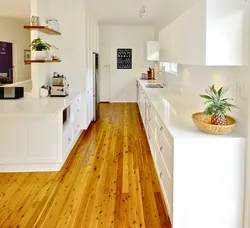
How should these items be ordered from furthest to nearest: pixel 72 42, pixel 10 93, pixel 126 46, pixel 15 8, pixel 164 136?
pixel 126 46, pixel 15 8, pixel 72 42, pixel 10 93, pixel 164 136

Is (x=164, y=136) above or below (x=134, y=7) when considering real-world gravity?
below

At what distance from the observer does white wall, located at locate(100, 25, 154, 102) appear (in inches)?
402

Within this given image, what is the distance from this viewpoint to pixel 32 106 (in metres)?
4.08

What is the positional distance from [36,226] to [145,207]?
1.03 meters

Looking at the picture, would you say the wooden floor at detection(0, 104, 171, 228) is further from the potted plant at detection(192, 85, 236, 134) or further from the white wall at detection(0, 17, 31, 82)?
the white wall at detection(0, 17, 31, 82)

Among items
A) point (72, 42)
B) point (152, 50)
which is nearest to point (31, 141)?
point (72, 42)

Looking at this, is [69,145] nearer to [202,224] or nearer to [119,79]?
[202,224]

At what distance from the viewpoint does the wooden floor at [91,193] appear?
9.04 feet

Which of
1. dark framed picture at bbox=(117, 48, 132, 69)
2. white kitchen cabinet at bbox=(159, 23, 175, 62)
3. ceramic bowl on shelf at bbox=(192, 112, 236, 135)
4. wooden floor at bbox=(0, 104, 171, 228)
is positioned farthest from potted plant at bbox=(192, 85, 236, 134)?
dark framed picture at bbox=(117, 48, 132, 69)

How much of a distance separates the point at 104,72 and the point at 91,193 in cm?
752

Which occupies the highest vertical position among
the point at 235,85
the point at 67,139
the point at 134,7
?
the point at 134,7

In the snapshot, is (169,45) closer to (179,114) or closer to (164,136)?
(179,114)

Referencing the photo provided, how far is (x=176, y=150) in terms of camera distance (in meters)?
2.40

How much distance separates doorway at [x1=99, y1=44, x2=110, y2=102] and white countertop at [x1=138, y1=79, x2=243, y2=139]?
5465 mm
